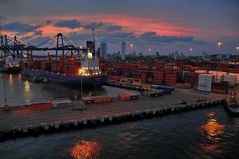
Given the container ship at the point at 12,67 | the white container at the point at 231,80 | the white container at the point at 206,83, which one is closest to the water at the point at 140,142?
the white container at the point at 206,83

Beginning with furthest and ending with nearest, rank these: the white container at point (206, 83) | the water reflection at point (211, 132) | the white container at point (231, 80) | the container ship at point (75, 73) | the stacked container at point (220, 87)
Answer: the container ship at point (75, 73)
the white container at point (231, 80)
the white container at point (206, 83)
the stacked container at point (220, 87)
the water reflection at point (211, 132)

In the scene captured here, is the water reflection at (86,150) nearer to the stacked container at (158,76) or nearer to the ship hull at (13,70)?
the stacked container at (158,76)

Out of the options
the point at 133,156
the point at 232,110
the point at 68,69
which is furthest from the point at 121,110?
the point at 68,69

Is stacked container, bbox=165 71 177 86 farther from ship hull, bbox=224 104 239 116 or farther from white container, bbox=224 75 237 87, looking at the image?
ship hull, bbox=224 104 239 116

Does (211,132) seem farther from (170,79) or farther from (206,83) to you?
(170,79)

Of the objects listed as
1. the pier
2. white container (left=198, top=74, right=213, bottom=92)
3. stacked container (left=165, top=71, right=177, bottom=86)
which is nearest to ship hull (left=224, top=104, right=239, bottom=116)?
the pier

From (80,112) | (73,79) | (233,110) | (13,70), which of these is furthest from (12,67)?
(233,110)
